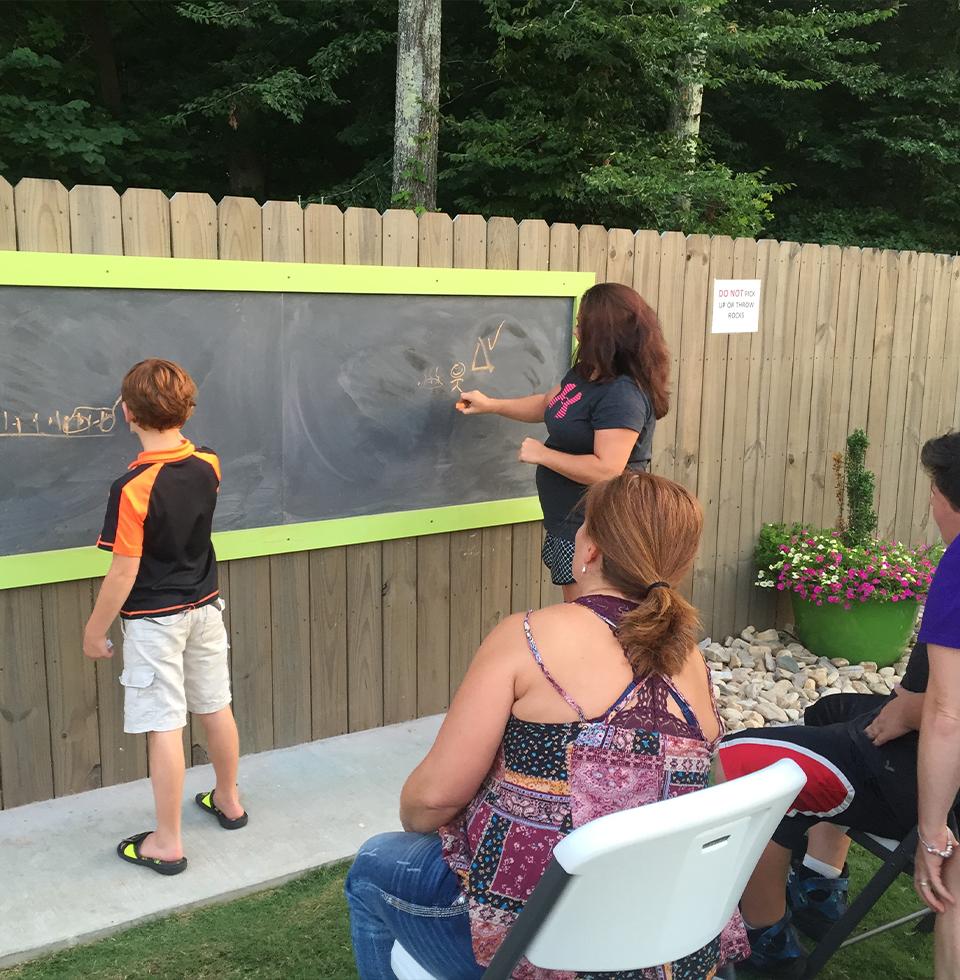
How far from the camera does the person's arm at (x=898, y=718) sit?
7.82 feet

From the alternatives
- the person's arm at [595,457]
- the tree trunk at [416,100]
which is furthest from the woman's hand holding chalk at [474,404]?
the tree trunk at [416,100]

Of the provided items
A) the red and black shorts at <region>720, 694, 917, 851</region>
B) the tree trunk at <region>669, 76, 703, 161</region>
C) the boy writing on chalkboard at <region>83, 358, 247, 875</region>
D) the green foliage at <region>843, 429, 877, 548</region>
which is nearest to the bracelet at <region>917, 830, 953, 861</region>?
the red and black shorts at <region>720, 694, 917, 851</region>

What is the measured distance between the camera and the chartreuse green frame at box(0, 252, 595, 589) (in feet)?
10.3

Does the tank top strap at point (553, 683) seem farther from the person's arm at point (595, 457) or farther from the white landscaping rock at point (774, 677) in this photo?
the white landscaping rock at point (774, 677)

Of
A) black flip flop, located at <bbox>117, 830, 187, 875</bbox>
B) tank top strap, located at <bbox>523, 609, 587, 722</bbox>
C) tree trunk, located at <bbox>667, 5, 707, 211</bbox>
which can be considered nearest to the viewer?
tank top strap, located at <bbox>523, 609, 587, 722</bbox>

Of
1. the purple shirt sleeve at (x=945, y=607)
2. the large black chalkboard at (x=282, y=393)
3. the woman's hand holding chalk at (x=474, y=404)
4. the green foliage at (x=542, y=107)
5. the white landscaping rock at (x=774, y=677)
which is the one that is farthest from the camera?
the green foliage at (x=542, y=107)

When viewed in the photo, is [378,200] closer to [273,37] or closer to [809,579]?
[273,37]

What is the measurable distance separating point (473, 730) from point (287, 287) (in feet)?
7.48

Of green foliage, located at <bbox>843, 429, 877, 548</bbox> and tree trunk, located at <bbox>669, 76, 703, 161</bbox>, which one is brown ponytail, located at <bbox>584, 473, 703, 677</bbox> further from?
tree trunk, located at <bbox>669, 76, 703, 161</bbox>

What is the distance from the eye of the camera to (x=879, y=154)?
45.9ft

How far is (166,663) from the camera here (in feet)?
9.45

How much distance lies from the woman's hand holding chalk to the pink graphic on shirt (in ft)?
1.35

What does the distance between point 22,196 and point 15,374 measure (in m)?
0.54

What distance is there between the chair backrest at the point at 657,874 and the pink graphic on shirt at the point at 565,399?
198cm
